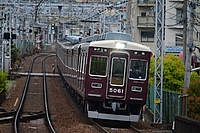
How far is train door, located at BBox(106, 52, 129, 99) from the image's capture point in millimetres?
14344

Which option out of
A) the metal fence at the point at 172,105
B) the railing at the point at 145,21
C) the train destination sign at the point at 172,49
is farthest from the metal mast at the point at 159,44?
the railing at the point at 145,21

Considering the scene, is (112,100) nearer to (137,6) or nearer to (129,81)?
(129,81)

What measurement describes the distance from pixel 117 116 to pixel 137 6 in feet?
81.8

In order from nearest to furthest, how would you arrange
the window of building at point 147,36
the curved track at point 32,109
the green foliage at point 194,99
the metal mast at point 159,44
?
the green foliage at point 194,99 < the curved track at point 32,109 < the metal mast at point 159,44 < the window of building at point 147,36

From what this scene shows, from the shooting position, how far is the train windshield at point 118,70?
14406mm

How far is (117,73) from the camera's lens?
14.4 meters

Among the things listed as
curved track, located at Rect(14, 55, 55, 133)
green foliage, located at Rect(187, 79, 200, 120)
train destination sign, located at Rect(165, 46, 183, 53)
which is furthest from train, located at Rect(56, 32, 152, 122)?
train destination sign, located at Rect(165, 46, 183, 53)

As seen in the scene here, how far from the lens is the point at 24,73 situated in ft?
118

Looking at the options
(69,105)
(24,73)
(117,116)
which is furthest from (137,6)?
(117,116)

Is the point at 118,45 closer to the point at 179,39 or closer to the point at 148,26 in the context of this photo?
the point at 179,39

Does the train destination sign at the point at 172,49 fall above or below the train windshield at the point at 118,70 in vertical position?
above

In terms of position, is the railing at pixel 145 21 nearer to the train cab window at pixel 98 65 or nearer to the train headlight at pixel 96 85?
the train cab window at pixel 98 65

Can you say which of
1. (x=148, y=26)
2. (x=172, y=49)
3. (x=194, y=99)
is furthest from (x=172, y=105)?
(x=148, y=26)

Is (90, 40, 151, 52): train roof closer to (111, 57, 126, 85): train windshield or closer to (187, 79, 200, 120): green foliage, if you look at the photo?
(111, 57, 126, 85): train windshield
